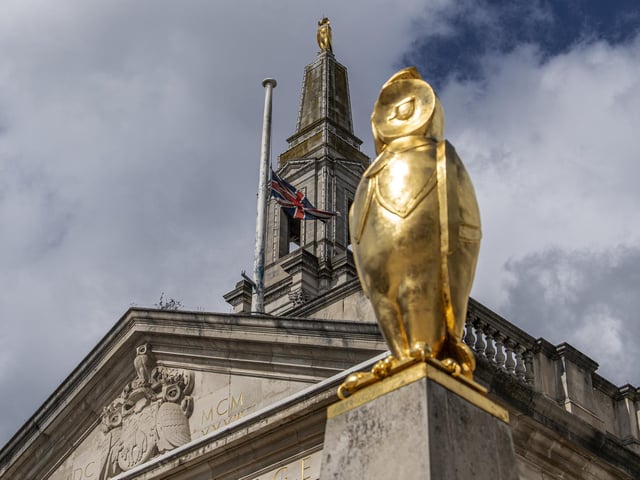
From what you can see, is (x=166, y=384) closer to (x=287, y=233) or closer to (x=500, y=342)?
(x=500, y=342)

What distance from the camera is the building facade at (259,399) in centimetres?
1515

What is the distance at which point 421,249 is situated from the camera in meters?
6.60

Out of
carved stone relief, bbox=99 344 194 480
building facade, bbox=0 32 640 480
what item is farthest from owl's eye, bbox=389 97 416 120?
carved stone relief, bbox=99 344 194 480

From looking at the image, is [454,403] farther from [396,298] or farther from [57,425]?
[57,425]

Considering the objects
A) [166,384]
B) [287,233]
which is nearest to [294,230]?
[287,233]

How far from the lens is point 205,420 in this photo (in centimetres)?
1834

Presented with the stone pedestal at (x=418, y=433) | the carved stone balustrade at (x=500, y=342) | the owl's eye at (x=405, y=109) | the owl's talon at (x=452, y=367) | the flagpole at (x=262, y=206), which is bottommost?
the stone pedestal at (x=418, y=433)

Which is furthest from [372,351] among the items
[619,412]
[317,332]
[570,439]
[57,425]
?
[57,425]

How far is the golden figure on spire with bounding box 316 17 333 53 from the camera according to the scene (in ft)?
160

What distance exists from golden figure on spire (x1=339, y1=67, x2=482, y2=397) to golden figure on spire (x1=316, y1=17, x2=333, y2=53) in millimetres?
42529

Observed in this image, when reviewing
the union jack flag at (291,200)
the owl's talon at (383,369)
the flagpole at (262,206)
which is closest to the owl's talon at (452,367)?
the owl's talon at (383,369)

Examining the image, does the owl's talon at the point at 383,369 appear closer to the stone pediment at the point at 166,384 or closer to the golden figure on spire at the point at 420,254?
the golden figure on spire at the point at 420,254

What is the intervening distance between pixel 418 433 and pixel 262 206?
20.5 m

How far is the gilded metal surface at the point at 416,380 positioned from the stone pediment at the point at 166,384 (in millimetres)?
9102
